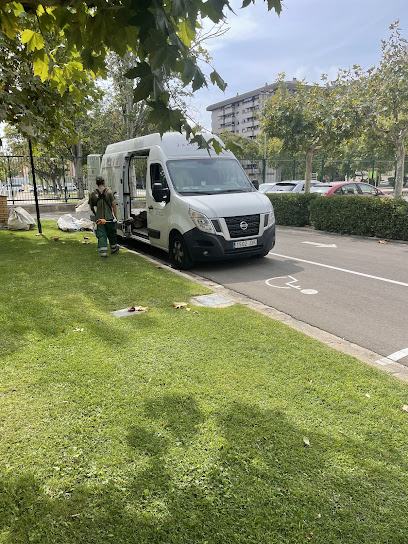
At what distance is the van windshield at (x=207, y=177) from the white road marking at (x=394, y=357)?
209 inches

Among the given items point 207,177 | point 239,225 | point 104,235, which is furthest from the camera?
point 104,235

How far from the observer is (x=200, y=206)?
7977 millimetres

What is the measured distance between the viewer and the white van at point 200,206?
7.98 meters

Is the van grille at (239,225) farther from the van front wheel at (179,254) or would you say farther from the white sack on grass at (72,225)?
the white sack on grass at (72,225)

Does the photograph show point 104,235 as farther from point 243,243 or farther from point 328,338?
point 328,338

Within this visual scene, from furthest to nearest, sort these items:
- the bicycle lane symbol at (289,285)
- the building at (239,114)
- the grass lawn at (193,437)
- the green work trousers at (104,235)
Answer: the building at (239,114) → the green work trousers at (104,235) → the bicycle lane symbol at (289,285) → the grass lawn at (193,437)

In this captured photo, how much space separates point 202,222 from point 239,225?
755mm

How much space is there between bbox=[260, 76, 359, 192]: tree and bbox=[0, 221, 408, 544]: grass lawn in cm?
1201

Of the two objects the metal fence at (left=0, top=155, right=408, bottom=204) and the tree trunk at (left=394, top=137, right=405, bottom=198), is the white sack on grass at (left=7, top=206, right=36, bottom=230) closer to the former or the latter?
the metal fence at (left=0, top=155, right=408, bottom=204)

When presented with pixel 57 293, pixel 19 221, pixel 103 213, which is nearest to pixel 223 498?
pixel 57 293

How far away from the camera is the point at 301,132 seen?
16609 mm

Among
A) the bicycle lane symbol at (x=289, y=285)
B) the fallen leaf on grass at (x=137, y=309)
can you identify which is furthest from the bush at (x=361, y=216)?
the fallen leaf on grass at (x=137, y=309)

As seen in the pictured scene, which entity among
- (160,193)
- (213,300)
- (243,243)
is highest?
(160,193)

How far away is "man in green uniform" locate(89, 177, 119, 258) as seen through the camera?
360 inches
